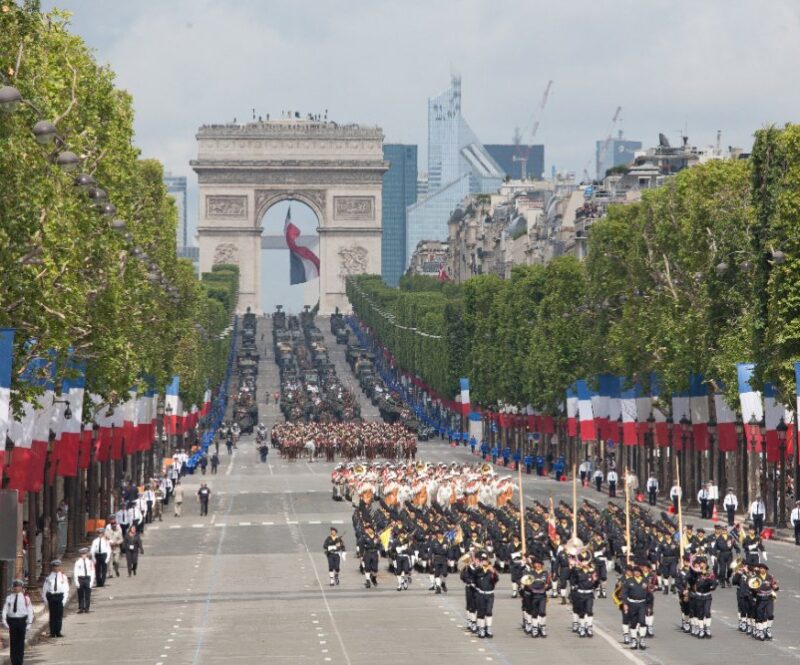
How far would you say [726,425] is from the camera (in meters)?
86.2

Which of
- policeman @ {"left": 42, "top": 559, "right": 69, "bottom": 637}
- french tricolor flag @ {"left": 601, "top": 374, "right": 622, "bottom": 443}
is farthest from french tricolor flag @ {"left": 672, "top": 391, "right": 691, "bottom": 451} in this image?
policeman @ {"left": 42, "top": 559, "right": 69, "bottom": 637}

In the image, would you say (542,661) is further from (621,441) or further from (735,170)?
(621,441)

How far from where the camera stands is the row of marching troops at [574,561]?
46688mm

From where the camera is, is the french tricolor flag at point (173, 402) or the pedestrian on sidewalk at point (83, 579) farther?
the french tricolor flag at point (173, 402)

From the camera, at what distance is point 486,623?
4775 centimetres

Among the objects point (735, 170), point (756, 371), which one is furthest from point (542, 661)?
point (735, 170)

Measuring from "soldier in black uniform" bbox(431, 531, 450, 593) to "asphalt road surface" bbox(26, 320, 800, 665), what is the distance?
Answer: 475 millimetres

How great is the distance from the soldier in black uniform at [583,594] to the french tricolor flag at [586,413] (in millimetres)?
60211

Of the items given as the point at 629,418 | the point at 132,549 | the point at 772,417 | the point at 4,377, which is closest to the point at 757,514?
the point at 772,417

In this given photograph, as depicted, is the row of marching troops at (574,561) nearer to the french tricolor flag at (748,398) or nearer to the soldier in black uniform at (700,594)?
the soldier in black uniform at (700,594)

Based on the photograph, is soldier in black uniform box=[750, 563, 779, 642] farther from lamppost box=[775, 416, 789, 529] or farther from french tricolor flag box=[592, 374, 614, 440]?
french tricolor flag box=[592, 374, 614, 440]

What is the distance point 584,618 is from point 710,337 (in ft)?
137

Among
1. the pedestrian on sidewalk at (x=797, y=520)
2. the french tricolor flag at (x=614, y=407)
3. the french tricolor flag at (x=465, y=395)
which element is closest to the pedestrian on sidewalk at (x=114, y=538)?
the pedestrian on sidewalk at (x=797, y=520)

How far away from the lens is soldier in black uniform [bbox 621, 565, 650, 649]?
45312mm
